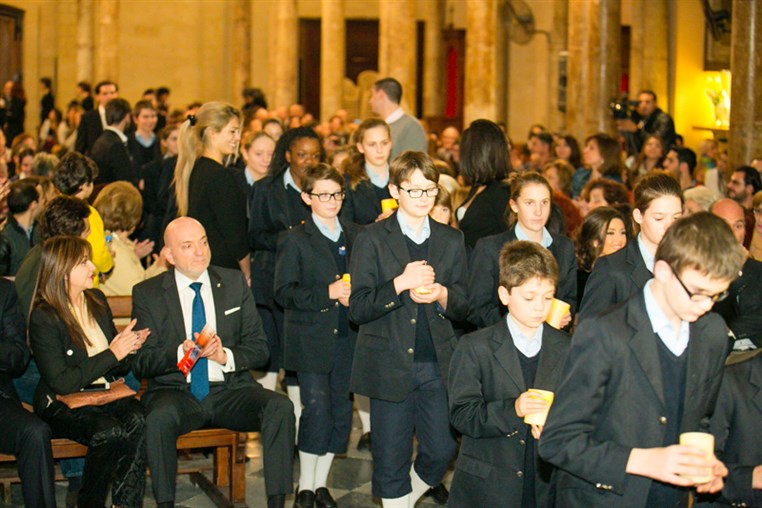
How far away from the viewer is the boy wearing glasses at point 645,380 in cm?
350

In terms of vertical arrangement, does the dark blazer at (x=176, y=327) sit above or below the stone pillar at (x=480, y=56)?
below

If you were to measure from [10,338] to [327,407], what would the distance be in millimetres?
1708

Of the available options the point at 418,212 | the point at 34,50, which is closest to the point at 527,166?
the point at 418,212

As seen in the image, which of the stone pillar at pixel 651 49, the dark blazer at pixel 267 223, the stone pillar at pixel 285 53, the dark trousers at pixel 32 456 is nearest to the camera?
the dark trousers at pixel 32 456

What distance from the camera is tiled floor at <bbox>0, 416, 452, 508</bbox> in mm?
6828

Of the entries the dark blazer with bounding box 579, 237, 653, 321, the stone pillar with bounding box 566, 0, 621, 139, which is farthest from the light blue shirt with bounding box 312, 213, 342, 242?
the stone pillar with bounding box 566, 0, 621, 139

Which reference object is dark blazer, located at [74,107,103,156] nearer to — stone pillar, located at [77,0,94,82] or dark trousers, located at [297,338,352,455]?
dark trousers, located at [297,338,352,455]

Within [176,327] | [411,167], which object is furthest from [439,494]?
[411,167]

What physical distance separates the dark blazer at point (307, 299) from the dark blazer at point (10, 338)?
1381mm

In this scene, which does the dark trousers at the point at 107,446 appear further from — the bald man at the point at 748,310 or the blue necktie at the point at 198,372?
the bald man at the point at 748,310

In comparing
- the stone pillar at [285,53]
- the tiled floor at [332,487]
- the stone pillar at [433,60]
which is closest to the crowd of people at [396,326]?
the tiled floor at [332,487]

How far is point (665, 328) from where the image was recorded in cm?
364

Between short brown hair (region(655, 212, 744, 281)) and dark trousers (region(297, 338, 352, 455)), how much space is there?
10.8 ft

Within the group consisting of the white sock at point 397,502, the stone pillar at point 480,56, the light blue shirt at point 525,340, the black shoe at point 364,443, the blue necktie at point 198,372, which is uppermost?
the stone pillar at point 480,56
